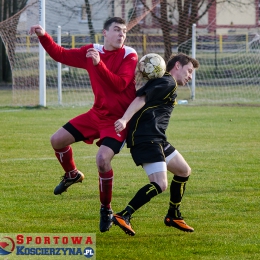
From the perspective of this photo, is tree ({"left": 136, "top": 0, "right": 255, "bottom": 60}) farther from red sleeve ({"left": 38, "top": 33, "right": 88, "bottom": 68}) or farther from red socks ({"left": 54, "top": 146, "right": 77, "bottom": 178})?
red sleeve ({"left": 38, "top": 33, "right": 88, "bottom": 68})

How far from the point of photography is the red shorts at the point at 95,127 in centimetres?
640

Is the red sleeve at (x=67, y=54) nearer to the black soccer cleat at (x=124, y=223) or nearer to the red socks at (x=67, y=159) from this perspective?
the red socks at (x=67, y=159)

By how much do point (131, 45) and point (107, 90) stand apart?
17.7 meters

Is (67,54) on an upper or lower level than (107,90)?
upper

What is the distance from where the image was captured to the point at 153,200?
25.8ft

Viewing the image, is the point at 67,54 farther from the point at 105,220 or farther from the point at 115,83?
the point at 105,220

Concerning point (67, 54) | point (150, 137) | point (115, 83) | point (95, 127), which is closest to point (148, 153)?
point (150, 137)

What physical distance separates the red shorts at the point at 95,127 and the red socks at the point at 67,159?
0.45 metres

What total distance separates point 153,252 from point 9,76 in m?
→ 28.8

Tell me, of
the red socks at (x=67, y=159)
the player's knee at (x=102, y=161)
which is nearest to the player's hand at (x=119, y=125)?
the player's knee at (x=102, y=161)

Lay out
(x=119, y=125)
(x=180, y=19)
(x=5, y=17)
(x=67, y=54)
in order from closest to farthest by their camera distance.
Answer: (x=119, y=125), (x=67, y=54), (x=180, y=19), (x=5, y=17)

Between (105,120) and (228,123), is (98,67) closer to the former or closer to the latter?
(105,120)

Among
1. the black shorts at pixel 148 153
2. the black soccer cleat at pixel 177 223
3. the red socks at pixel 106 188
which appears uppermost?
the black shorts at pixel 148 153

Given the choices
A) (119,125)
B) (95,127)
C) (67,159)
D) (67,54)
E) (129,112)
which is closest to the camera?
(119,125)
